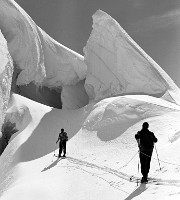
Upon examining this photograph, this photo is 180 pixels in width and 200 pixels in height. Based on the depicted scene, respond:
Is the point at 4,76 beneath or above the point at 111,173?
above

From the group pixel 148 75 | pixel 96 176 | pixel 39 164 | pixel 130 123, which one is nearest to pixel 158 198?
pixel 96 176

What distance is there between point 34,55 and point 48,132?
811 cm

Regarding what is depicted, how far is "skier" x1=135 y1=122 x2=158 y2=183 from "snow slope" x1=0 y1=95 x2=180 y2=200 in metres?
0.48

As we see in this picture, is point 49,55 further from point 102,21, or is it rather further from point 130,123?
point 130,123

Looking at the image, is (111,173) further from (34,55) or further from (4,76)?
(34,55)

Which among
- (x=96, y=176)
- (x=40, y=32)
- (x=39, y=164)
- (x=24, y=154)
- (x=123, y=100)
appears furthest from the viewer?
(x=40, y=32)

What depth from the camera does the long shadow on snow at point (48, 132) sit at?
65.7 feet

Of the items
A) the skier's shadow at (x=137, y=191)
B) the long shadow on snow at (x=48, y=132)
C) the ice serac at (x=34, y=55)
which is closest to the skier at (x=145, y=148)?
the skier's shadow at (x=137, y=191)

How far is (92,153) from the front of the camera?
17.9m

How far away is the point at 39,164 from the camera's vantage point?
17750 mm

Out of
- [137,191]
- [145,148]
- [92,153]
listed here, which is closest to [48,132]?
[92,153]

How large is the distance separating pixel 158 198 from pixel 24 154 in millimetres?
13327

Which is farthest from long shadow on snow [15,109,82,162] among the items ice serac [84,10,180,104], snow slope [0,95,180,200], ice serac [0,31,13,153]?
ice serac [84,10,180,104]

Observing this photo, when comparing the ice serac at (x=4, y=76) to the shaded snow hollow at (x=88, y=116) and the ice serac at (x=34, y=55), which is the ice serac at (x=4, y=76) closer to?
the shaded snow hollow at (x=88, y=116)
